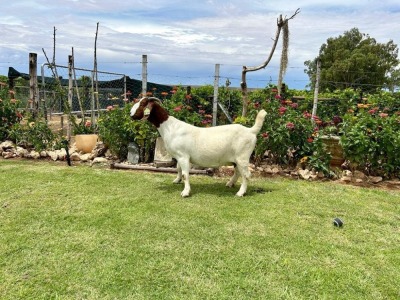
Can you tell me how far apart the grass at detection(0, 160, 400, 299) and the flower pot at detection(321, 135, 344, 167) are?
1139mm

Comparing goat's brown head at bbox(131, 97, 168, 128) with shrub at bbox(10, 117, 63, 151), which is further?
shrub at bbox(10, 117, 63, 151)

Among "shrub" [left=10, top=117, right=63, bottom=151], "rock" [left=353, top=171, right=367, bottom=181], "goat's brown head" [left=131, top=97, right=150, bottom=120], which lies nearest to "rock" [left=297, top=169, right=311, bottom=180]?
"rock" [left=353, top=171, right=367, bottom=181]

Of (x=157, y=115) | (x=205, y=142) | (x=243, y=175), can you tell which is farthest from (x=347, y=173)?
(x=157, y=115)

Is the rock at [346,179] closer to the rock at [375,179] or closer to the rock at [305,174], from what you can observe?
the rock at [375,179]

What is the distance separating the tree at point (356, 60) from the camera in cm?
3306

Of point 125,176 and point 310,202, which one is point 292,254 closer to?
point 310,202

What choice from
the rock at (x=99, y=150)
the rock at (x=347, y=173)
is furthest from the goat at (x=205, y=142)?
the rock at (x=99, y=150)

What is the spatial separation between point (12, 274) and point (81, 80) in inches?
320

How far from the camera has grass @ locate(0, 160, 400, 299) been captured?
3158 millimetres

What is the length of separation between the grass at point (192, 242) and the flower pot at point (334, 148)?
1.14 metres

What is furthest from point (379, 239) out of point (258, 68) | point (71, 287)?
point (258, 68)

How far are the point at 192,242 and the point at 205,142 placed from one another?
Result: 2.06 m

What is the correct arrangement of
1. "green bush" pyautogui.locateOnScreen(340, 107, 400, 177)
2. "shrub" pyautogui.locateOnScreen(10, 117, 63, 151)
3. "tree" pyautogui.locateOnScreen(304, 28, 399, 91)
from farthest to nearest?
"tree" pyautogui.locateOnScreen(304, 28, 399, 91), "shrub" pyautogui.locateOnScreen(10, 117, 63, 151), "green bush" pyautogui.locateOnScreen(340, 107, 400, 177)

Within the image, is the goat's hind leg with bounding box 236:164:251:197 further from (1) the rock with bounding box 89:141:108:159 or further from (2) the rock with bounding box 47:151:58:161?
(2) the rock with bounding box 47:151:58:161
